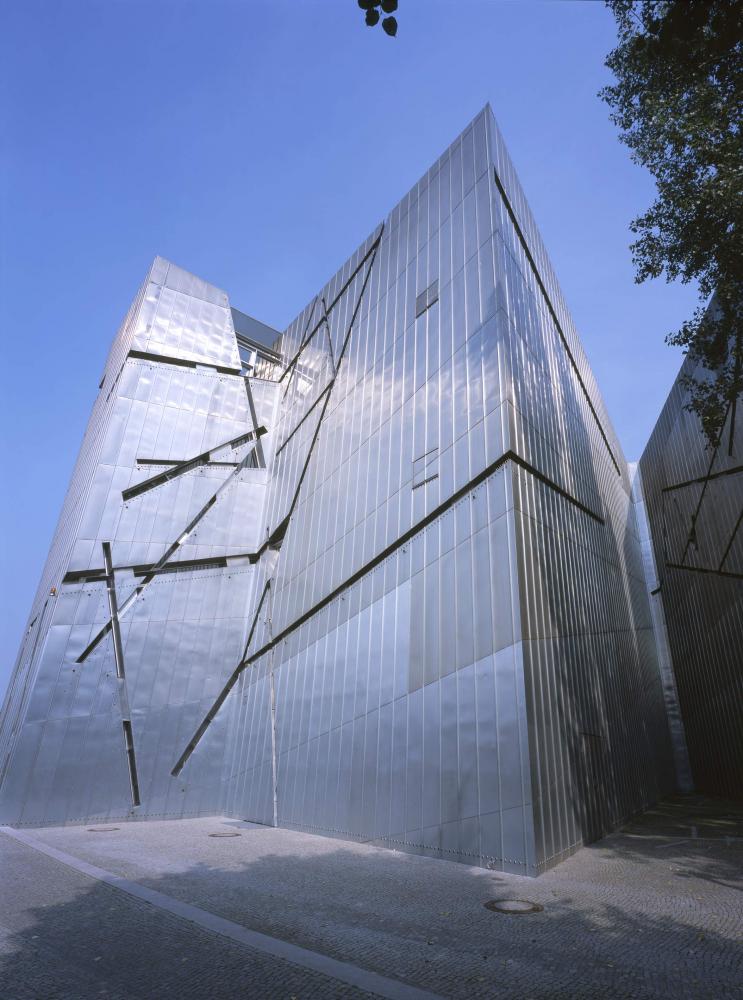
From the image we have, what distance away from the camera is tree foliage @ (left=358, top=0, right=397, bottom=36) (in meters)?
3.77

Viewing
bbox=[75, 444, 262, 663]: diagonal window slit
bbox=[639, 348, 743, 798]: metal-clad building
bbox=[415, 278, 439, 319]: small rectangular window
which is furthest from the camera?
bbox=[639, 348, 743, 798]: metal-clad building

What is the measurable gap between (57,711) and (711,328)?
1824 cm

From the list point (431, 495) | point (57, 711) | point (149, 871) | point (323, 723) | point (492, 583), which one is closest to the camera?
point (149, 871)

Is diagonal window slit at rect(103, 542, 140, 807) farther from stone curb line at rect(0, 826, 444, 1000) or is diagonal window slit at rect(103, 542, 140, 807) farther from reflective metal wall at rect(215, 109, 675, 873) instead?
stone curb line at rect(0, 826, 444, 1000)

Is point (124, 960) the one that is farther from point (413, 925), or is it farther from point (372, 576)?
Answer: point (372, 576)

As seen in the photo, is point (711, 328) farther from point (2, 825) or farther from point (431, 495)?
point (2, 825)

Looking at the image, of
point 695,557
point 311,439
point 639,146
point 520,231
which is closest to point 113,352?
point 311,439

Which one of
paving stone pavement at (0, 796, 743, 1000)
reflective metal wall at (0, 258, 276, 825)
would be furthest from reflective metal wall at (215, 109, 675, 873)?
reflective metal wall at (0, 258, 276, 825)

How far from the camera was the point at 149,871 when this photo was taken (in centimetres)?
736

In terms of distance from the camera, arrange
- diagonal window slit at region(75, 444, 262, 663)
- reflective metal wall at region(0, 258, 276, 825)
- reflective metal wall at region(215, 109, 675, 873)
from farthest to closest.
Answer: diagonal window slit at region(75, 444, 262, 663) < reflective metal wall at region(0, 258, 276, 825) < reflective metal wall at region(215, 109, 675, 873)

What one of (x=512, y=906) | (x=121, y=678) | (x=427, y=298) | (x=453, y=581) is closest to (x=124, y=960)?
(x=512, y=906)

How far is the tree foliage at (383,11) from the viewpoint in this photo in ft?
12.4

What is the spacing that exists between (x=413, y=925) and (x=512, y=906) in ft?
4.11

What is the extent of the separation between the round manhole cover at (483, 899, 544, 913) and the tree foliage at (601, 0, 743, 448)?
403 inches
